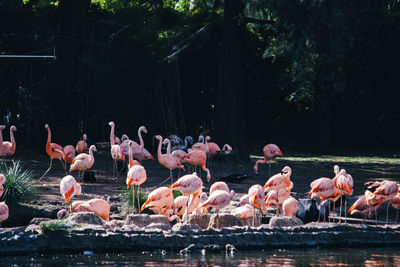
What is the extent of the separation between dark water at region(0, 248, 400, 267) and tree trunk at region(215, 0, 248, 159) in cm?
1074

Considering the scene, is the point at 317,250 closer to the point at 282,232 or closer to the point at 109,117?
the point at 282,232

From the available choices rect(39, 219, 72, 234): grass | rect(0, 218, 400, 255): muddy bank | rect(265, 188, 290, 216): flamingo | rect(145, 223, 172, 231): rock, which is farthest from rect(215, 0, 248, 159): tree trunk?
rect(39, 219, 72, 234): grass

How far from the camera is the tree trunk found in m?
19.1

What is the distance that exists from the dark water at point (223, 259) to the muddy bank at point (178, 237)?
0.14m

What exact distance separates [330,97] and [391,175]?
9.39 metres

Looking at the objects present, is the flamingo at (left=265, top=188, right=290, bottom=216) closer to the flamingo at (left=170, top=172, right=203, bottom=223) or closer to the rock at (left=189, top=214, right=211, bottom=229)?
the rock at (left=189, top=214, right=211, bottom=229)

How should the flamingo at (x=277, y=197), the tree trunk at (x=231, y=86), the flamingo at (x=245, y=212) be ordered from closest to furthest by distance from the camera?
the flamingo at (x=245, y=212) < the flamingo at (x=277, y=197) < the tree trunk at (x=231, y=86)

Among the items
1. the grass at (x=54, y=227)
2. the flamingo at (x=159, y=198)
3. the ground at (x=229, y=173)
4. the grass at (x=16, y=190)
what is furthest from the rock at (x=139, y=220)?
the ground at (x=229, y=173)

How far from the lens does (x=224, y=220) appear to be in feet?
30.4

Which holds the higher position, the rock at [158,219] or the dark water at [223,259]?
the rock at [158,219]

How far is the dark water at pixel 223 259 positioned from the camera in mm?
7492

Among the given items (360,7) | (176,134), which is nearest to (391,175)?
(360,7)

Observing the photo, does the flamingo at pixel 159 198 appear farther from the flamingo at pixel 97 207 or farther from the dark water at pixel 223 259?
the dark water at pixel 223 259

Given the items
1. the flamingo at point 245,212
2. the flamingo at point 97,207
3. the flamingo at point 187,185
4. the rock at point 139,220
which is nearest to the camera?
the rock at point 139,220
